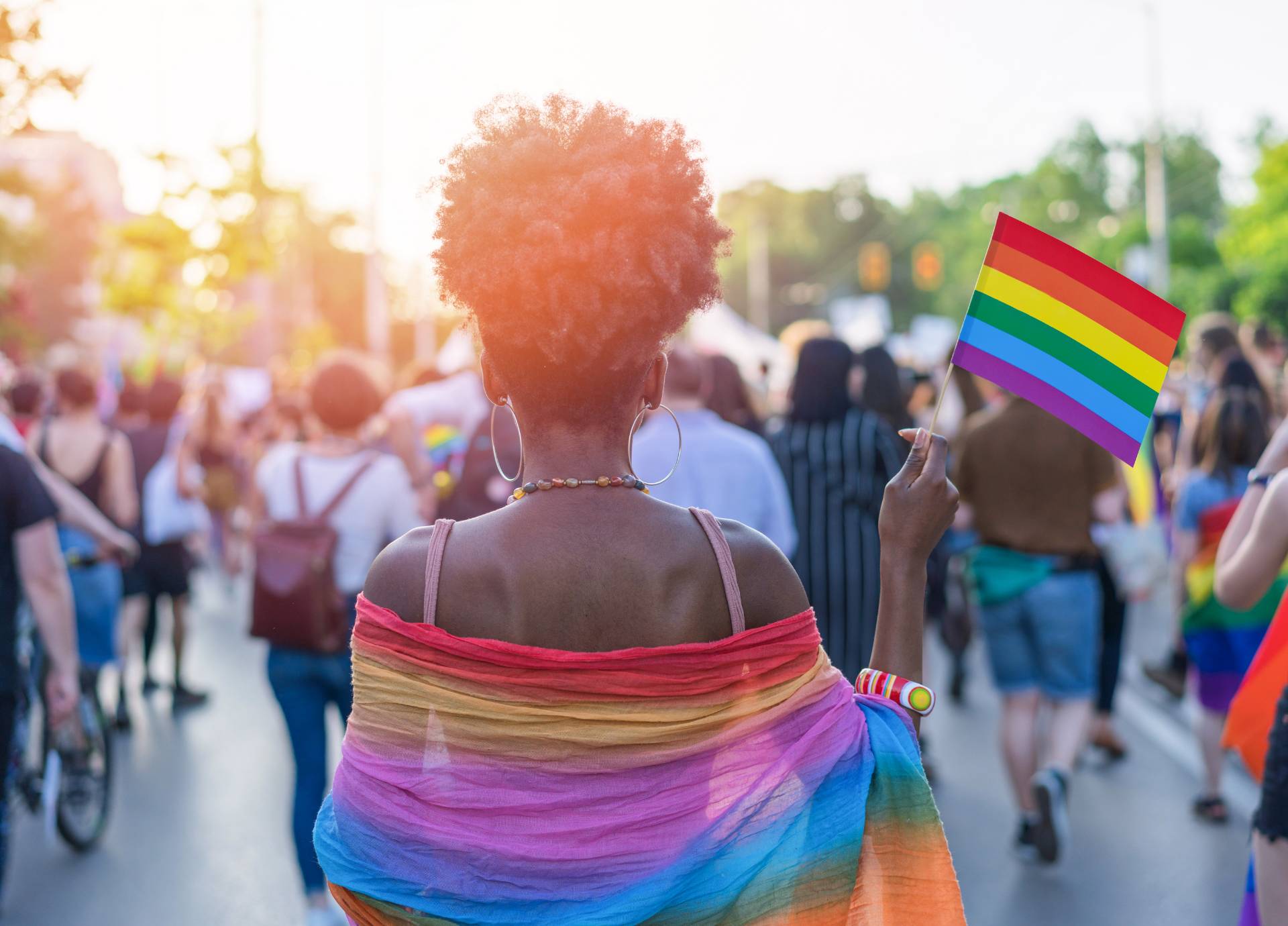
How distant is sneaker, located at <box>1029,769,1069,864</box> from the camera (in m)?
5.84

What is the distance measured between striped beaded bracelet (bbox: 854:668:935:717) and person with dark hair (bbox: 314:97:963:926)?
0.07 meters

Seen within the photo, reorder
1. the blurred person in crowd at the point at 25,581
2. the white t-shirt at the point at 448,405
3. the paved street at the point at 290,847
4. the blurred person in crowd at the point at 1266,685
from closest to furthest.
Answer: the blurred person in crowd at the point at 1266,685
the blurred person in crowd at the point at 25,581
the paved street at the point at 290,847
the white t-shirt at the point at 448,405

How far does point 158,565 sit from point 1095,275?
26.3 ft

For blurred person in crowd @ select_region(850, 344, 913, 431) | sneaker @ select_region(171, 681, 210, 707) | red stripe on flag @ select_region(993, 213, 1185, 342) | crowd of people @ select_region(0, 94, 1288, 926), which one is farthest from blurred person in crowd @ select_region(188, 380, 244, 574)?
red stripe on flag @ select_region(993, 213, 1185, 342)

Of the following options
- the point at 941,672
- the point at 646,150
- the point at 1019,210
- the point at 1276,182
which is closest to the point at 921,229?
the point at 1019,210

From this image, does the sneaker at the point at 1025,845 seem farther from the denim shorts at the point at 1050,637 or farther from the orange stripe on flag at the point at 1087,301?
the orange stripe on flag at the point at 1087,301

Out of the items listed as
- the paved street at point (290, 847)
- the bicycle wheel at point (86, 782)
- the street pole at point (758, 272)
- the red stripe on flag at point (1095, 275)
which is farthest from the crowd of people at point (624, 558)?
the street pole at point (758, 272)

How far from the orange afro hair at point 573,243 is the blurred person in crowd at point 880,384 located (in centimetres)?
511

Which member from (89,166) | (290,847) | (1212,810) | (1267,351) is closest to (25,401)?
(290,847)

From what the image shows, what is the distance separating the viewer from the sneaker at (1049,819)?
5.84 m

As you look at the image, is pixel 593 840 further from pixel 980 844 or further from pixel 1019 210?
pixel 1019 210

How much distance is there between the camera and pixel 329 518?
210 inches

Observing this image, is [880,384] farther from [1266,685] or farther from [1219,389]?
[1266,685]

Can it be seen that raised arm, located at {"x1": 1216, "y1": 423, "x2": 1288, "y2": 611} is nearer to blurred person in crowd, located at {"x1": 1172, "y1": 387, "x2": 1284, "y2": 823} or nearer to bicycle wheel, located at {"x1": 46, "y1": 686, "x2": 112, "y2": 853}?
blurred person in crowd, located at {"x1": 1172, "y1": 387, "x2": 1284, "y2": 823}
